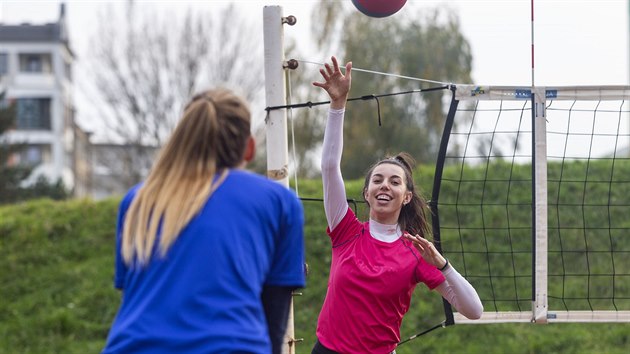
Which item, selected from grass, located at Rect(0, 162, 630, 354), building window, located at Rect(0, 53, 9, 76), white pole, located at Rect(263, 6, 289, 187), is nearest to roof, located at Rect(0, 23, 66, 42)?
building window, located at Rect(0, 53, 9, 76)

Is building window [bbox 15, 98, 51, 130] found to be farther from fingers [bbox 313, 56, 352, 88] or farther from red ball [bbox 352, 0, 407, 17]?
fingers [bbox 313, 56, 352, 88]

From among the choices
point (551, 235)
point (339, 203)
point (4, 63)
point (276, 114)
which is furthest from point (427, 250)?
point (4, 63)

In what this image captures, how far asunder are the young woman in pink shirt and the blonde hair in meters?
1.55

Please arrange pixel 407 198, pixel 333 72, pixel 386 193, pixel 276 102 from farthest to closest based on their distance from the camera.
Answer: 1. pixel 276 102
2. pixel 407 198
3. pixel 386 193
4. pixel 333 72

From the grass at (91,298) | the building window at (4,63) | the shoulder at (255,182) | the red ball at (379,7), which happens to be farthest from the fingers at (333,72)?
the building window at (4,63)

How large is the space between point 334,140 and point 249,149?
1.66 metres

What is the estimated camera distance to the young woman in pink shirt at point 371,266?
13.5 ft

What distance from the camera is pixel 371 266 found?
4215 millimetres

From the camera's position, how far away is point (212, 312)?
7.55ft

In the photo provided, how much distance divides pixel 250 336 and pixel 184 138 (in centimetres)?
56

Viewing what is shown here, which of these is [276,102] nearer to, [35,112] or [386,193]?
[386,193]

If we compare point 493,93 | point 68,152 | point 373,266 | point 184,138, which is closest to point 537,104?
point 493,93

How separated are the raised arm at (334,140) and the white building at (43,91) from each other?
162ft

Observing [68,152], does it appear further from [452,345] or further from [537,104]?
[537,104]
